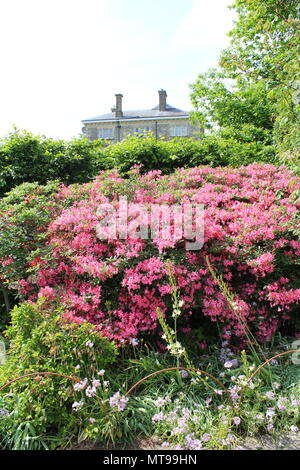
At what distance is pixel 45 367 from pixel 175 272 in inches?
50.2

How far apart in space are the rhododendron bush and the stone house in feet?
86.6

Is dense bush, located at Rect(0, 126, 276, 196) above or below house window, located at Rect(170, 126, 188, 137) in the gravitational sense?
below

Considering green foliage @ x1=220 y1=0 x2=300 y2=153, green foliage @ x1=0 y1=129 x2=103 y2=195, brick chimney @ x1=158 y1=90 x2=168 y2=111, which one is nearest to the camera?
green foliage @ x1=220 y1=0 x2=300 y2=153

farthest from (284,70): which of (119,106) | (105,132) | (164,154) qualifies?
(119,106)

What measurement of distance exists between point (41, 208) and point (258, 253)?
8.53 ft

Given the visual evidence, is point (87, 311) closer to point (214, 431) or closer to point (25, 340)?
point (25, 340)

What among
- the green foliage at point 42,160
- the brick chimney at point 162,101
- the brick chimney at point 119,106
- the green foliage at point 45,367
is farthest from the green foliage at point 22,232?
the brick chimney at point 162,101

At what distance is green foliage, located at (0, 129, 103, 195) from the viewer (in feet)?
21.2

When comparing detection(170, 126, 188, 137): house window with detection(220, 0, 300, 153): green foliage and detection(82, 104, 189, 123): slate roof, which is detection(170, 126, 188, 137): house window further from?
detection(220, 0, 300, 153): green foliage

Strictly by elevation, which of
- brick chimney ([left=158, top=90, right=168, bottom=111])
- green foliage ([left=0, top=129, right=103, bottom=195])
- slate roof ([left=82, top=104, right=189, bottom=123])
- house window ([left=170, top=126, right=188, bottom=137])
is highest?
brick chimney ([left=158, top=90, right=168, bottom=111])

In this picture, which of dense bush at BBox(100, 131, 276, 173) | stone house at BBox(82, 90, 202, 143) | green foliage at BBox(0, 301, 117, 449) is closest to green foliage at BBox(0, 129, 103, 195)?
dense bush at BBox(100, 131, 276, 173)

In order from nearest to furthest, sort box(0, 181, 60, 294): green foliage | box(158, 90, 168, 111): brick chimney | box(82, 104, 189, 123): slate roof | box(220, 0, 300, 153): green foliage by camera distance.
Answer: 1. box(220, 0, 300, 153): green foliage
2. box(0, 181, 60, 294): green foliage
3. box(82, 104, 189, 123): slate roof
4. box(158, 90, 168, 111): brick chimney

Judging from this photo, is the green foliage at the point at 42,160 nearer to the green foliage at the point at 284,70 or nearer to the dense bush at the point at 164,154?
the dense bush at the point at 164,154

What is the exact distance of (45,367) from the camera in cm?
234
